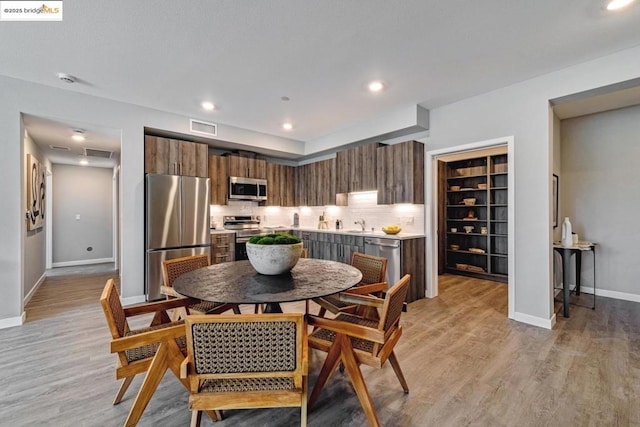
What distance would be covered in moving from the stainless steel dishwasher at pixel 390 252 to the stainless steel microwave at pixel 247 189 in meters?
2.48

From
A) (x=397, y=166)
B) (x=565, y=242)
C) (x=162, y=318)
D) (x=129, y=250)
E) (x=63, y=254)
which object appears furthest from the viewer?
(x=63, y=254)

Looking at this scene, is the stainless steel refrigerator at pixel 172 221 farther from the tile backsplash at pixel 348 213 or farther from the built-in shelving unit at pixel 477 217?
the built-in shelving unit at pixel 477 217

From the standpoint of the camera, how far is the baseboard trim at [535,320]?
3.11 m

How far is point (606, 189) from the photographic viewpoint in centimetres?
416

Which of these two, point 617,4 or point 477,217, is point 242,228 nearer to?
point 477,217

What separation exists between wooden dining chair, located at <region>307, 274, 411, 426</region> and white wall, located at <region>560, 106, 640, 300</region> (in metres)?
4.25

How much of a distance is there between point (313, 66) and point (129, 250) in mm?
3448

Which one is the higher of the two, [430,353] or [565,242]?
[565,242]

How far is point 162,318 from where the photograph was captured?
214 centimetres

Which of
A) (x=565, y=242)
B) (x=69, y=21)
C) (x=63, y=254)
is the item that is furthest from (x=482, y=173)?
(x=63, y=254)

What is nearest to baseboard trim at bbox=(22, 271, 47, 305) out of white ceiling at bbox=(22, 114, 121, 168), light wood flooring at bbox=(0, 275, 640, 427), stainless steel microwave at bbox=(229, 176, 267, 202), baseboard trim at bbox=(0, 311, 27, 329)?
baseboard trim at bbox=(0, 311, 27, 329)

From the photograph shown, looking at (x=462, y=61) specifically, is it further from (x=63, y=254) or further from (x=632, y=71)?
(x=63, y=254)

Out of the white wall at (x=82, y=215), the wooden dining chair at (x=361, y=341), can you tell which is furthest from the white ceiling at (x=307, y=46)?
the white wall at (x=82, y=215)

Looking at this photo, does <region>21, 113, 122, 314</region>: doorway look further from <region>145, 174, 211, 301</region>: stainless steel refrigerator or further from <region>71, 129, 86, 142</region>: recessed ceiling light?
<region>145, 174, 211, 301</region>: stainless steel refrigerator
